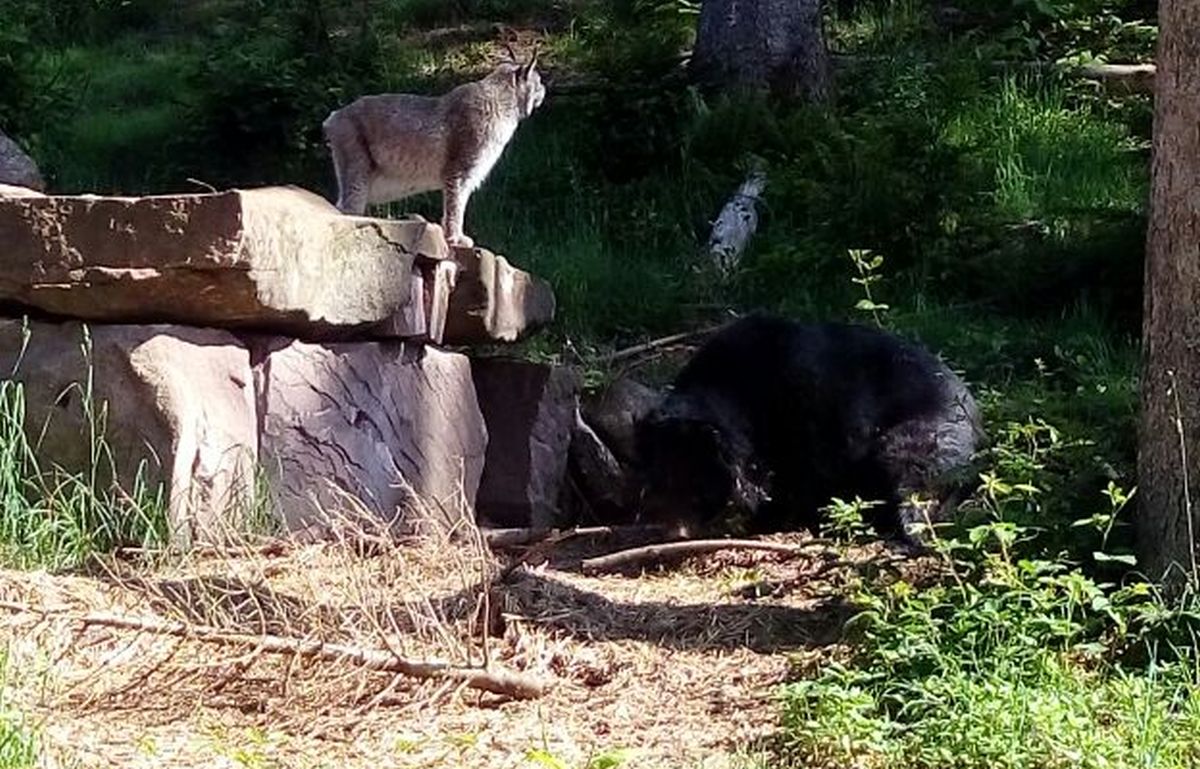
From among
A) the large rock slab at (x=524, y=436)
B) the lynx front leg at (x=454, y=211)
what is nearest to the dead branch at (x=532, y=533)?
the large rock slab at (x=524, y=436)

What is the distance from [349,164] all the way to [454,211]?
0.55 m

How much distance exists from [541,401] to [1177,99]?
13.1 ft

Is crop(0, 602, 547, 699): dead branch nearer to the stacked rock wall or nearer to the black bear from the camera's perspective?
the stacked rock wall

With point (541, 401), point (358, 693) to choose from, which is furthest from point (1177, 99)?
point (541, 401)

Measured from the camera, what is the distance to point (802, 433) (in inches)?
297

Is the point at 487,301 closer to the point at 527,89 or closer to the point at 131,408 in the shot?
the point at 527,89

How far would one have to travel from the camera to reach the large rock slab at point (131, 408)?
6.59 meters

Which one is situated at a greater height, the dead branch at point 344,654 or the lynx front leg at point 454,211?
the lynx front leg at point 454,211

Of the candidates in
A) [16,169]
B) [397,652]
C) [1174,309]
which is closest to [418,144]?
[16,169]

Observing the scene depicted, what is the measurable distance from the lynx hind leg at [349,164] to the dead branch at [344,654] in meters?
3.91

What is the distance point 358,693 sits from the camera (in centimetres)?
489

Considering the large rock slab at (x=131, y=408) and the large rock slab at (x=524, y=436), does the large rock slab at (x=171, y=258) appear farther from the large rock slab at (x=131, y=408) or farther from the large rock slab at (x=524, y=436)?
the large rock slab at (x=524, y=436)

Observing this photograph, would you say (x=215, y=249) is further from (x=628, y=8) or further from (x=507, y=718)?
→ (x=628, y=8)

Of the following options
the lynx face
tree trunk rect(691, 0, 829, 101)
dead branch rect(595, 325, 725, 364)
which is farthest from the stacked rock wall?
tree trunk rect(691, 0, 829, 101)
